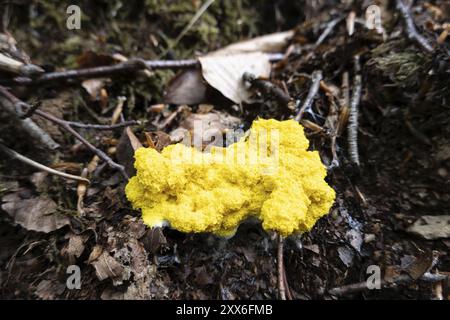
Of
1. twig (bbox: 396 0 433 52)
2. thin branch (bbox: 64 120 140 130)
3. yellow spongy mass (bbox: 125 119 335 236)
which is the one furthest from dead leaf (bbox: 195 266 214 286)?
twig (bbox: 396 0 433 52)

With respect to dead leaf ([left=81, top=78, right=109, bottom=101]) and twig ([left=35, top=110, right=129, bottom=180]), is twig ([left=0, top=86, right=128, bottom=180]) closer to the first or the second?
twig ([left=35, top=110, right=129, bottom=180])

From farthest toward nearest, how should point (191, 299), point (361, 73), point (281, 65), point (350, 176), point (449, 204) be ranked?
1. point (281, 65)
2. point (361, 73)
3. point (350, 176)
4. point (449, 204)
5. point (191, 299)

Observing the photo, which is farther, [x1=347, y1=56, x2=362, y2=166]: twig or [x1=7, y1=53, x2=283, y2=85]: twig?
[x1=7, y1=53, x2=283, y2=85]: twig

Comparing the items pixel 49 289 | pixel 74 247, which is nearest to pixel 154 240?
pixel 74 247

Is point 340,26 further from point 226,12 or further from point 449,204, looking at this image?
point 449,204

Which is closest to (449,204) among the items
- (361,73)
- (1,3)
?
(361,73)
